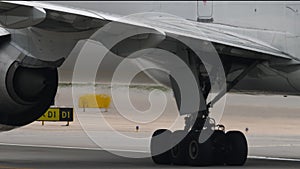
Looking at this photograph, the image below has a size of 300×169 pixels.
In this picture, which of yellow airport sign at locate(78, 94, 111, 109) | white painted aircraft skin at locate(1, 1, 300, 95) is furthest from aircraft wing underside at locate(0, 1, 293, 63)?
yellow airport sign at locate(78, 94, 111, 109)

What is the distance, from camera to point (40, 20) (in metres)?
14.6

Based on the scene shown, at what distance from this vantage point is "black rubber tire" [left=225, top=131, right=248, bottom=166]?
1983 cm

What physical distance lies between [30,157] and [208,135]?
14.5 feet

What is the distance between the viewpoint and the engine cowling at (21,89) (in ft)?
57.0

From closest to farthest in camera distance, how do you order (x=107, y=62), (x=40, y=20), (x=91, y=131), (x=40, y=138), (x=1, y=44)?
(x=40, y=20), (x=1, y=44), (x=107, y=62), (x=40, y=138), (x=91, y=131)

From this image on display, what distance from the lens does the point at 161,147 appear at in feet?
67.0

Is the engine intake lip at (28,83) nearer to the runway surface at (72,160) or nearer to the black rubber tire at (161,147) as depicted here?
the runway surface at (72,160)

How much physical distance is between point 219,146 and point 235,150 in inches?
18.9

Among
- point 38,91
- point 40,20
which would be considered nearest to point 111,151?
point 38,91

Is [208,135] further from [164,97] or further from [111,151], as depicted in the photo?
[164,97]

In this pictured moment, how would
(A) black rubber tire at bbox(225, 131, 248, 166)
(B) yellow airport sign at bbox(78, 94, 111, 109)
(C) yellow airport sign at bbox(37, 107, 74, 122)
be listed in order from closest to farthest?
1. (A) black rubber tire at bbox(225, 131, 248, 166)
2. (C) yellow airport sign at bbox(37, 107, 74, 122)
3. (B) yellow airport sign at bbox(78, 94, 111, 109)

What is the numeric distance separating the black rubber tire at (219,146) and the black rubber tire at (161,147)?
1.07 meters

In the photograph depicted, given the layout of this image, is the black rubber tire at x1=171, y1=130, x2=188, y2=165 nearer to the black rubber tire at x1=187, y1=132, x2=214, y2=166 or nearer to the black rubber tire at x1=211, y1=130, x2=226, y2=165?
the black rubber tire at x1=187, y1=132, x2=214, y2=166

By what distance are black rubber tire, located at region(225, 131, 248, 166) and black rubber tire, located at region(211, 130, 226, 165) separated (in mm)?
134
